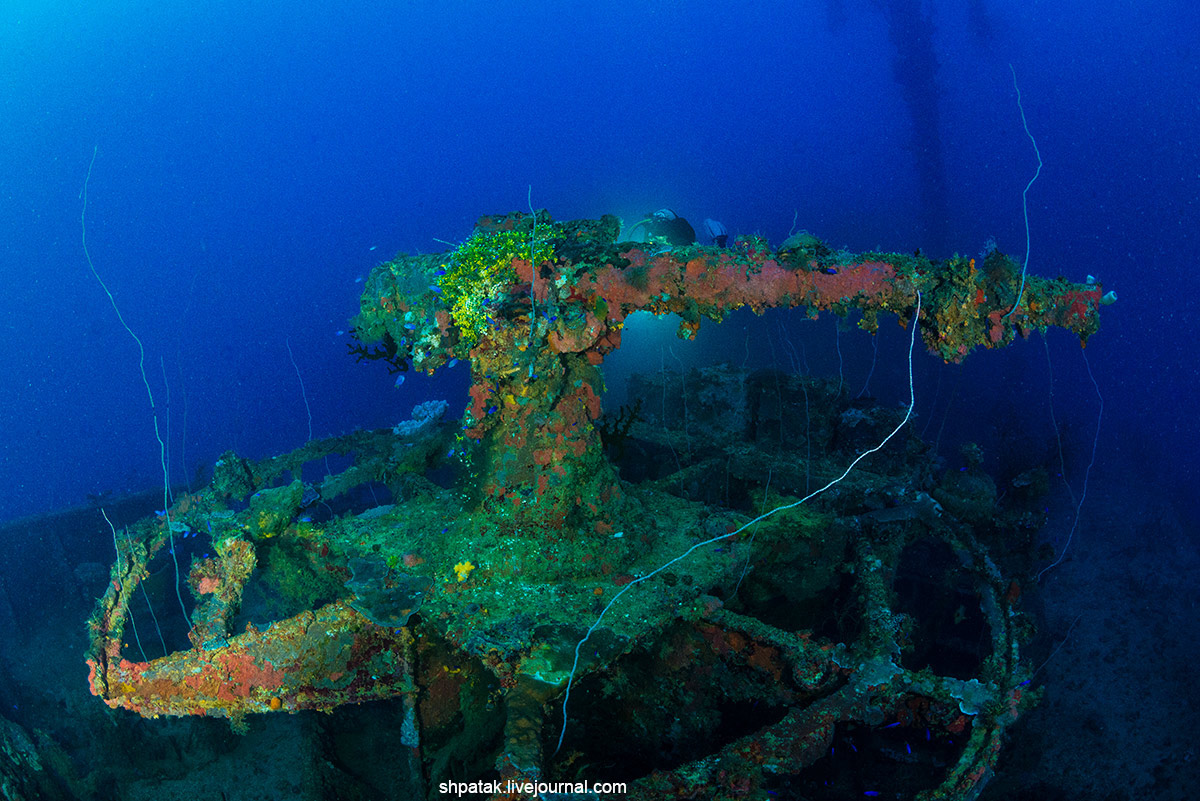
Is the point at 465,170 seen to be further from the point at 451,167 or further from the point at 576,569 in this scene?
the point at 576,569

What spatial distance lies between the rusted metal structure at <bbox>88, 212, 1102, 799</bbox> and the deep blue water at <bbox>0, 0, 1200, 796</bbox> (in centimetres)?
2244

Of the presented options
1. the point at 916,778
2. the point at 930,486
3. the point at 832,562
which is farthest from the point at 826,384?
the point at 916,778

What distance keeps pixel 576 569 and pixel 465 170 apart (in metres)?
72.3

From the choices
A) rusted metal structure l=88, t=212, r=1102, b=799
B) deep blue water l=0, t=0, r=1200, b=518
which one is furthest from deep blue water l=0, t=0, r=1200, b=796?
rusted metal structure l=88, t=212, r=1102, b=799

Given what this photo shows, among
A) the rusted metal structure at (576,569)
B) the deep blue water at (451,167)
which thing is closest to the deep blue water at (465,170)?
the deep blue water at (451,167)

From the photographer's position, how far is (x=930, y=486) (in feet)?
21.8

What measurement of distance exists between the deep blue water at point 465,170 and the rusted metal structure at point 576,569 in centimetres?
2244

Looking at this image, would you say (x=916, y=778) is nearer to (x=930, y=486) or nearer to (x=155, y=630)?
(x=930, y=486)

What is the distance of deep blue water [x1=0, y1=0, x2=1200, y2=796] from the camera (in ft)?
124

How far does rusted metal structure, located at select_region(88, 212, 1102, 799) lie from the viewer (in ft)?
11.8

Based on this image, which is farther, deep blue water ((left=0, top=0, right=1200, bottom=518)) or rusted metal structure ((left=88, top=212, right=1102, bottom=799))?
deep blue water ((left=0, top=0, right=1200, bottom=518))

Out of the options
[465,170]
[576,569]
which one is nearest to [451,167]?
[465,170]

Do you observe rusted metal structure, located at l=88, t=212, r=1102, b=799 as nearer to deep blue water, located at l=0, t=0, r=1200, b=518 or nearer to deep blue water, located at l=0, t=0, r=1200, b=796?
deep blue water, located at l=0, t=0, r=1200, b=796

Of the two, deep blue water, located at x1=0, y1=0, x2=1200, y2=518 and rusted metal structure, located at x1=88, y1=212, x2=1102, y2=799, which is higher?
deep blue water, located at x1=0, y1=0, x2=1200, y2=518
